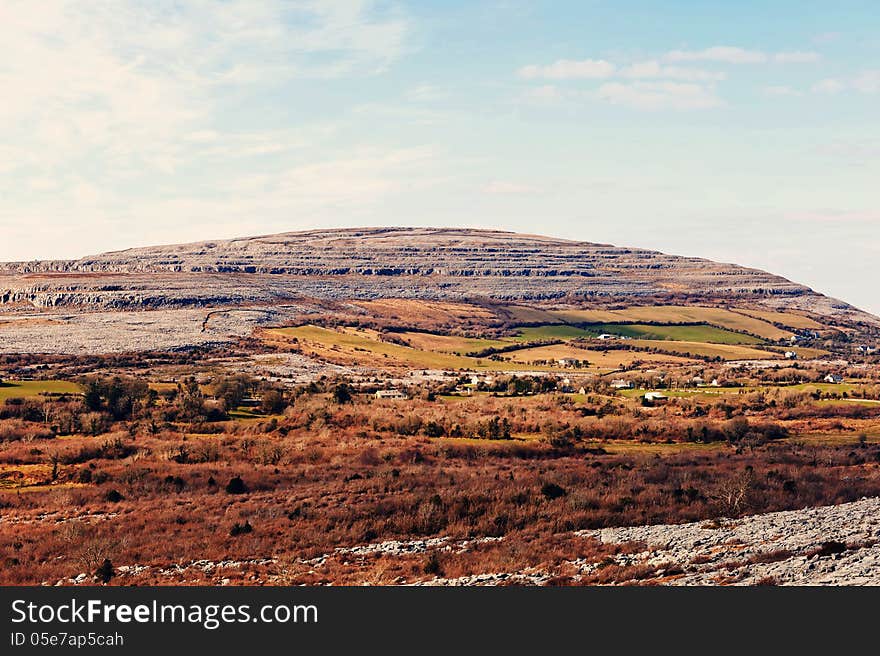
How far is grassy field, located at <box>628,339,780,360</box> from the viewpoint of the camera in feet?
481

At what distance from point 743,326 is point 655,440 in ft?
500

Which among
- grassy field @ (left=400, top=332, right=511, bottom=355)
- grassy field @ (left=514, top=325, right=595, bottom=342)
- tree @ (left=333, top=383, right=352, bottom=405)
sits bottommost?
tree @ (left=333, top=383, right=352, bottom=405)

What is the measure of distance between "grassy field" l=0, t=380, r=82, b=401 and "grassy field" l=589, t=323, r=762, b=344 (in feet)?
424

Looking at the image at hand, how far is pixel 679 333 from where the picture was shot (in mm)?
181750

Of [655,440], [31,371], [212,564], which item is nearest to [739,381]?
[655,440]

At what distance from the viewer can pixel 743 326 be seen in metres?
198

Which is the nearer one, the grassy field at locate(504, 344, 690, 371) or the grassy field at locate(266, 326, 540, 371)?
the grassy field at locate(266, 326, 540, 371)

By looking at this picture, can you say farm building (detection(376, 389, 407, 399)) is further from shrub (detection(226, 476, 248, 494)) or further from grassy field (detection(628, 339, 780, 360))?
grassy field (detection(628, 339, 780, 360))

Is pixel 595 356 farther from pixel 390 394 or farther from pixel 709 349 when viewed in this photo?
pixel 390 394

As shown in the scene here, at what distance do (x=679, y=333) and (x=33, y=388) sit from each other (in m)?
144

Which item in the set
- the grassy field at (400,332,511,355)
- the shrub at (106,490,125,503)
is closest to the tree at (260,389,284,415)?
the shrub at (106,490,125,503)

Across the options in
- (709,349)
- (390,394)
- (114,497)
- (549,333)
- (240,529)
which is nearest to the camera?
(240,529)

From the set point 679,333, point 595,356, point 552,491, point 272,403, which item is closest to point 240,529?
point 552,491

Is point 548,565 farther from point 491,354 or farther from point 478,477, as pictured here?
point 491,354
